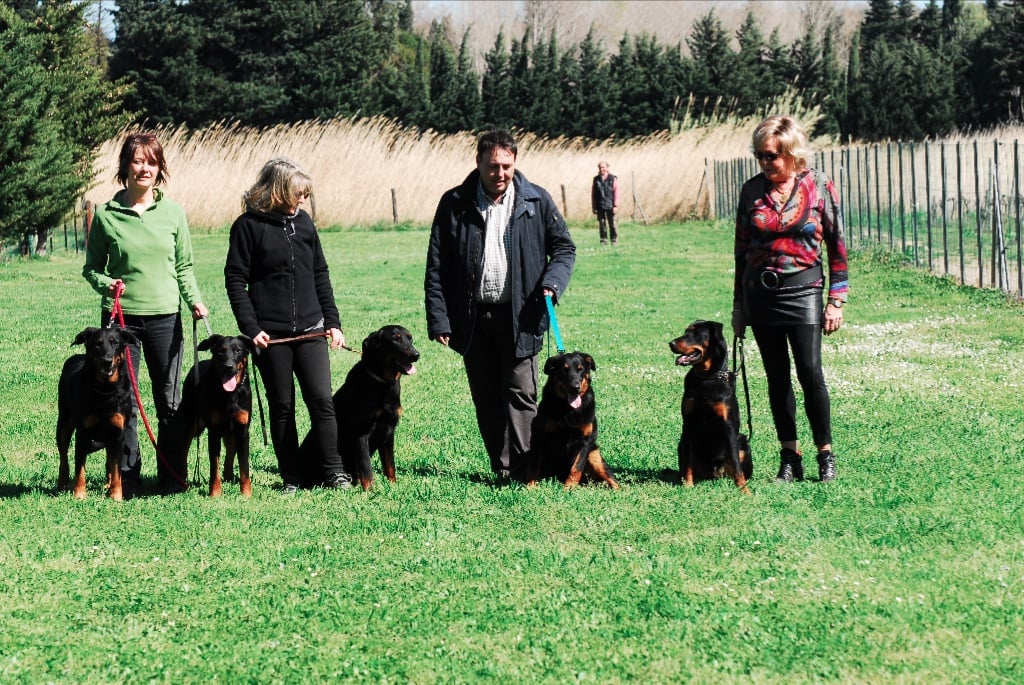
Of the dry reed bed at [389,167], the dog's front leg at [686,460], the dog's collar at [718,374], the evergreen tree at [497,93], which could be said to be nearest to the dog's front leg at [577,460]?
the dog's front leg at [686,460]

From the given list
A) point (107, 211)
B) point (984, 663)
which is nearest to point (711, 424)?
point (984, 663)

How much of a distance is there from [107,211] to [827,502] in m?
4.04

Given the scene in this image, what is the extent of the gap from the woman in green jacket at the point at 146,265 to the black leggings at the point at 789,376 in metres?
3.04

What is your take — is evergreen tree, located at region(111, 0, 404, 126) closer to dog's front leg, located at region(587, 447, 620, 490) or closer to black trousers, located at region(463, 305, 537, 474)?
black trousers, located at region(463, 305, 537, 474)

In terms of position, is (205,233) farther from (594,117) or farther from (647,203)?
(594,117)

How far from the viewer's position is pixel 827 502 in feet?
20.4

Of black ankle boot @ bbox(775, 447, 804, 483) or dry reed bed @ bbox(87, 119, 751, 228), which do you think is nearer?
black ankle boot @ bbox(775, 447, 804, 483)

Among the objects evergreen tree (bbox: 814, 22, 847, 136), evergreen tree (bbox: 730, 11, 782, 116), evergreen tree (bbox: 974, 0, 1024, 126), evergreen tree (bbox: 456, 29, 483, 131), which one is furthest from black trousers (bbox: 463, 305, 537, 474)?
evergreen tree (bbox: 730, 11, 782, 116)

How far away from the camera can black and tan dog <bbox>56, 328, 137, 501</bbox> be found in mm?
6324

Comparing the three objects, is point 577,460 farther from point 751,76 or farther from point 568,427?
point 751,76

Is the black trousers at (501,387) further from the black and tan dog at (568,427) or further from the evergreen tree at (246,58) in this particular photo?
the evergreen tree at (246,58)

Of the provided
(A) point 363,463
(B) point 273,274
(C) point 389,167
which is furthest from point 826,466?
(C) point 389,167

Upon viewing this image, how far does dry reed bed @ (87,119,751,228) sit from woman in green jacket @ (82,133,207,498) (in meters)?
22.4

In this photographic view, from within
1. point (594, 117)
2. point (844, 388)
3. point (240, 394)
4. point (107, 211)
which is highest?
point (594, 117)
